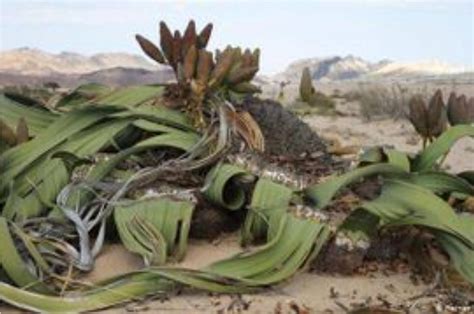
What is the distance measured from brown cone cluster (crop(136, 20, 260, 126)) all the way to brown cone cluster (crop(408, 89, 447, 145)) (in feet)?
1.71

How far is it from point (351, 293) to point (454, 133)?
26.9 inches

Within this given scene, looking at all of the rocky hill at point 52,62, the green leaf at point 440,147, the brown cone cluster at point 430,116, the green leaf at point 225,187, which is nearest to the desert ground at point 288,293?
the green leaf at point 225,187

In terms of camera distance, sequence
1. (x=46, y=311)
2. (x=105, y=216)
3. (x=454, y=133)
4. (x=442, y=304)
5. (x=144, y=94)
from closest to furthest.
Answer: (x=46, y=311)
(x=442, y=304)
(x=105, y=216)
(x=454, y=133)
(x=144, y=94)

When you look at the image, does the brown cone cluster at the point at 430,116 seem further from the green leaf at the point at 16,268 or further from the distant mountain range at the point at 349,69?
the distant mountain range at the point at 349,69

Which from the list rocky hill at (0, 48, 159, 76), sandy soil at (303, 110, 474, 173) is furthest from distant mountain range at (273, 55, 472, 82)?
sandy soil at (303, 110, 474, 173)

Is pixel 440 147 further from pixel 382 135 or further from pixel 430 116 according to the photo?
pixel 382 135

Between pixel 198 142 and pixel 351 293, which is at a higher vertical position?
pixel 198 142

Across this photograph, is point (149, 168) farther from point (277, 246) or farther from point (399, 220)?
point (399, 220)

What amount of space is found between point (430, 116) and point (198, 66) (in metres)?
0.76

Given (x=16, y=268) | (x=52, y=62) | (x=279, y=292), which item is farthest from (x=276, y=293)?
(x=52, y=62)

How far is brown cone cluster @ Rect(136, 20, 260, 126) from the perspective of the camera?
2.52 meters

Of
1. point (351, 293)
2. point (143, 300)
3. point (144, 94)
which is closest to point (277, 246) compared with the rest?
point (351, 293)

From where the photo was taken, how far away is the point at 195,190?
7.57ft

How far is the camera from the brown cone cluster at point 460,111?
263 cm
